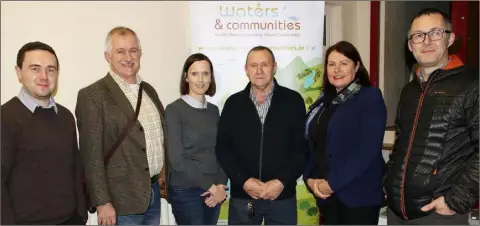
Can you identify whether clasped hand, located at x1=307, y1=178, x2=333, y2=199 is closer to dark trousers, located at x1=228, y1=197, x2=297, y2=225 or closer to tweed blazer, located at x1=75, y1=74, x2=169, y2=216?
dark trousers, located at x1=228, y1=197, x2=297, y2=225

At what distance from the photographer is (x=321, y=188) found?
2.51 m

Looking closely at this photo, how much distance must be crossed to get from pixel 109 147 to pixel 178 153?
16.7 inches

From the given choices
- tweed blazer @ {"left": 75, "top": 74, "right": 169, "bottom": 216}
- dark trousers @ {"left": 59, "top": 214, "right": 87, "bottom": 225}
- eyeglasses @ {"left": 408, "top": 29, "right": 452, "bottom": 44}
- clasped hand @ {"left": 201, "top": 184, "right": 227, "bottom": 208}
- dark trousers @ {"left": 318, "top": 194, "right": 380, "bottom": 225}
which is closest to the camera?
eyeglasses @ {"left": 408, "top": 29, "right": 452, "bottom": 44}

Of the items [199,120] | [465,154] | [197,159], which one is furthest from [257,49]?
[465,154]

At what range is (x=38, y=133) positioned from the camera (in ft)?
6.78

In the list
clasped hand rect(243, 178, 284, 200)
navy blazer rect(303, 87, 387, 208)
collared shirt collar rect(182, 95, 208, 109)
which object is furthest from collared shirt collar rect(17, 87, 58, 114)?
navy blazer rect(303, 87, 387, 208)

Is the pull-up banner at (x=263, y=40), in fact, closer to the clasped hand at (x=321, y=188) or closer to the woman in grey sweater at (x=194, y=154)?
the woman in grey sweater at (x=194, y=154)

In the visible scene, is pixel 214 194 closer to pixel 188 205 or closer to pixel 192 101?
pixel 188 205

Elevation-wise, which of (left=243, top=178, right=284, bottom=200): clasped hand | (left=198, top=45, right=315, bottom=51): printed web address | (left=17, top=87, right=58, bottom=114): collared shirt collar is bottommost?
(left=243, top=178, right=284, bottom=200): clasped hand

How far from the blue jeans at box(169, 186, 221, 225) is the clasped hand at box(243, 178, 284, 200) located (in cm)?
32

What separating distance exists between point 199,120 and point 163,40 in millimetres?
1088

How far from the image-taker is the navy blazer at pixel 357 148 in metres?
2.40

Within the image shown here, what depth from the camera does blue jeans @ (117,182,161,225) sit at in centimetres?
249

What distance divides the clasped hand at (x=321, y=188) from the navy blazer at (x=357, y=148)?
0.04m
